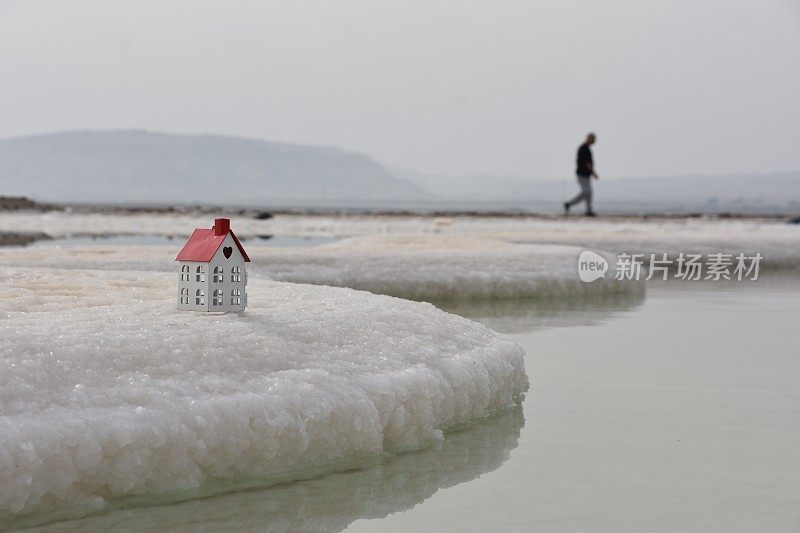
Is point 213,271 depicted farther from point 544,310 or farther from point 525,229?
point 525,229

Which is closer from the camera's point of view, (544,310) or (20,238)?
(544,310)

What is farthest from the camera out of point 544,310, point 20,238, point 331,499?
point 20,238

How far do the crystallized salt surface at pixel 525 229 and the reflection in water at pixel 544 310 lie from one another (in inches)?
129

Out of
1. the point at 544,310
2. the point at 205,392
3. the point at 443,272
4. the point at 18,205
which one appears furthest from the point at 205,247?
the point at 18,205

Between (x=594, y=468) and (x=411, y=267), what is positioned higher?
(x=411, y=267)

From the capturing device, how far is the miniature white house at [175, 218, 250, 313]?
160 inches

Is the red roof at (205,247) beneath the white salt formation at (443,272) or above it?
above

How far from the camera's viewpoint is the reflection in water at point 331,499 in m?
3.02

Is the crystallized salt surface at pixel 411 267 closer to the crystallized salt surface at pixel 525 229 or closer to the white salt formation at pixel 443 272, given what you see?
the white salt formation at pixel 443 272

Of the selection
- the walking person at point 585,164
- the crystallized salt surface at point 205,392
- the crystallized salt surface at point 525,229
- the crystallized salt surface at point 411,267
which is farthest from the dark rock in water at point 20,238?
the crystallized salt surface at point 205,392

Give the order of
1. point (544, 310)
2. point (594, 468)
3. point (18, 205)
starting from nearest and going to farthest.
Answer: point (594, 468)
point (544, 310)
point (18, 205)

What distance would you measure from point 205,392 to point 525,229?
15.7 meters

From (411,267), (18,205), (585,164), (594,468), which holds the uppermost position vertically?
(585,164)

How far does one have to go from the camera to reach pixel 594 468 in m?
3.66
